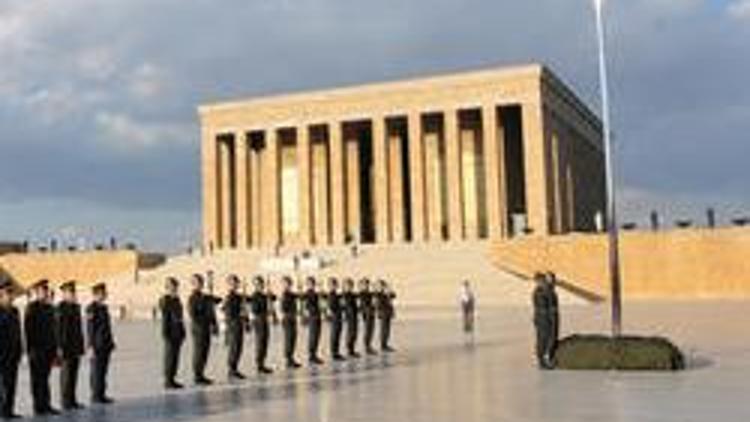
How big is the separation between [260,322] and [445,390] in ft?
18.5

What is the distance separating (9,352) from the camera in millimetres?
15039

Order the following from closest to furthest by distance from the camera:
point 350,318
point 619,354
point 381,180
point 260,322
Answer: point 619,354 < point 260,322 < point 350,318 < point 381,180

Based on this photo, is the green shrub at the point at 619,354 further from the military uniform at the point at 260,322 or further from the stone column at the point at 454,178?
the stone column at the point at 454,178

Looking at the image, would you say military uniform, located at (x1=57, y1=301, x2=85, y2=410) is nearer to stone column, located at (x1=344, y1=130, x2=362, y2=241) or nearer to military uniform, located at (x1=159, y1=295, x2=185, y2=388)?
military uniform, located at (x1=159, y1=295, x2=185, y2=388)

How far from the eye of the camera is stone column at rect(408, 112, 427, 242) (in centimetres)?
7106

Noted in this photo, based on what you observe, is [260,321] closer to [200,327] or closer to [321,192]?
[200,327]

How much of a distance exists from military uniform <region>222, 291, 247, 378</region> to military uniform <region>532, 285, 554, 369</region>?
4.78 m

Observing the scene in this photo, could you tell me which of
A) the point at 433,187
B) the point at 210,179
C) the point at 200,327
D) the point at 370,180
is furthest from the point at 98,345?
the point at 370,180

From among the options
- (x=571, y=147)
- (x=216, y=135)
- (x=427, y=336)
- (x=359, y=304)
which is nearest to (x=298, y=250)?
(x=216, y=135)

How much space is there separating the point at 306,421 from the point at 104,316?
4806 mm

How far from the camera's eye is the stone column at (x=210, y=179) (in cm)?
7794

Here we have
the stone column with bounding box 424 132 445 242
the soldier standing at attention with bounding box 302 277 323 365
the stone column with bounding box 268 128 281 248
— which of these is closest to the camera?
the soldier standing at attention with bounding box 302 277 323 365

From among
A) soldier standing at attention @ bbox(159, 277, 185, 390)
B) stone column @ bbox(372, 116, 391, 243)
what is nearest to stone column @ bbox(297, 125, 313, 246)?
stone column @ bbox(372, 116, 391, 243)

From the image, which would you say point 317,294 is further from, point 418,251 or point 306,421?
point 418,251
